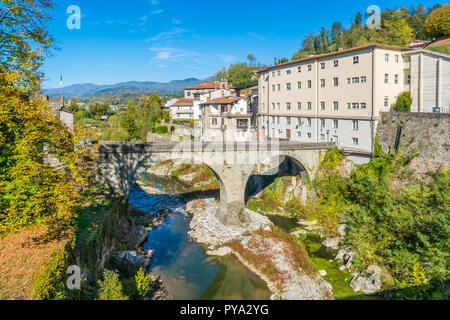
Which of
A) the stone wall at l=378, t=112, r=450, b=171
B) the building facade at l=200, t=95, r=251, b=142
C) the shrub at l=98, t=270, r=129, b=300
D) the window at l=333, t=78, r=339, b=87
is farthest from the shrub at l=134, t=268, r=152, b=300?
the building facade at l=200, t=95, r=251, b=142

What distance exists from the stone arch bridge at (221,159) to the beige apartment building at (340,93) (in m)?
2.98

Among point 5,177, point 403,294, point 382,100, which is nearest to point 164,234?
point 5,177

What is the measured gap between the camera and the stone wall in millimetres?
23141

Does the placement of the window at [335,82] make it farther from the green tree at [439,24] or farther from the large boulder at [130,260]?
the green tree at [439,24]

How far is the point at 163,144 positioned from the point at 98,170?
536cm

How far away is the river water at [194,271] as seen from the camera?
16953mm

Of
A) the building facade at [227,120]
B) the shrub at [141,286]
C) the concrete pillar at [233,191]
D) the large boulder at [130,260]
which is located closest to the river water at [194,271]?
the large boulder at [130,260]

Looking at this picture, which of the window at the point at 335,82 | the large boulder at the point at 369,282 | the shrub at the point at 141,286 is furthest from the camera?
the window at the point at 335,82

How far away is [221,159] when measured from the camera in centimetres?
2522

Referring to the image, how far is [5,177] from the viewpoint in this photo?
35.6 feet

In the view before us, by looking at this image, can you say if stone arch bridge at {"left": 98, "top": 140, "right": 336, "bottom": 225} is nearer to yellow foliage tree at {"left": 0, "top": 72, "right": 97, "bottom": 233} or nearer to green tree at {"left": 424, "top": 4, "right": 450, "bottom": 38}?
yellow foliage tree at {"left": 0, "top": 72, "right": 97, "bottom": 233}

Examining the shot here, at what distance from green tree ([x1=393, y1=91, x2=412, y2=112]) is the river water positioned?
21386mm

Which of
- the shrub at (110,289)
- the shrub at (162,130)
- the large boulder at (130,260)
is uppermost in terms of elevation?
the shrub at (162,130)

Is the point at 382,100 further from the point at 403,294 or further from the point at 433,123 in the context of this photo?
the point at 403,294
